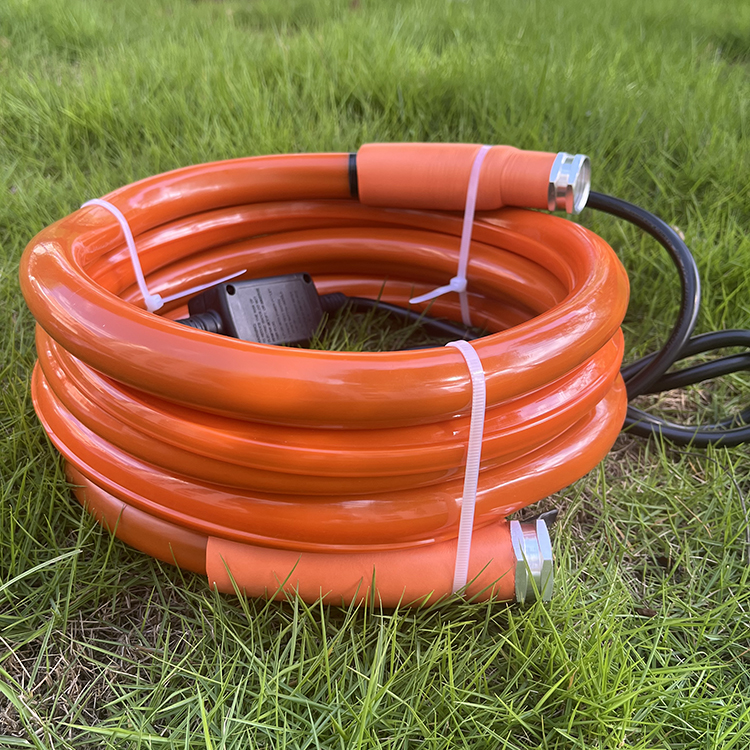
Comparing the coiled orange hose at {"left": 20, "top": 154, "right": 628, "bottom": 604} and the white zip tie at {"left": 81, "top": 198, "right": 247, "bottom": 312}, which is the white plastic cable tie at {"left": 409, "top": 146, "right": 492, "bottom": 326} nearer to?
the coiled orange hose at {"left": 20, "top": 154, "right": 628, "bottom": 604}

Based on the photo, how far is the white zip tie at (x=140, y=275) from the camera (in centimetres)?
126

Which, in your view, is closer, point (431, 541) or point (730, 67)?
point (431, 541)

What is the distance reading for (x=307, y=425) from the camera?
85 centimetres

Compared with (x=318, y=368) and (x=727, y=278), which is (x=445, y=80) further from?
(x=318, y=368)

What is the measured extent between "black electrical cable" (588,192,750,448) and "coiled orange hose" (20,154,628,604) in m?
0.12

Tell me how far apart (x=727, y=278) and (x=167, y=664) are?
163 cm

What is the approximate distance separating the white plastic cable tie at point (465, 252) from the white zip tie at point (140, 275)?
47 cm

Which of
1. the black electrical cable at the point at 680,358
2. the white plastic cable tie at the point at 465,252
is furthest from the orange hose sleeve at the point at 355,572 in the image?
the white plastic cable tie at the point at 465,252

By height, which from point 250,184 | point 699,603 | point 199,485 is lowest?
point 699,603

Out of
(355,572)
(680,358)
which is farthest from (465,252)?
(355,572)

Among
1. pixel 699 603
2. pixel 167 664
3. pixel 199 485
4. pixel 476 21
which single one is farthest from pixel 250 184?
pixel 476 21

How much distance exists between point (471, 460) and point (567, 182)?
66 centimetres

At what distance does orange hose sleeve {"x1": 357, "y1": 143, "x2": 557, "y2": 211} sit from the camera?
1.29 meters

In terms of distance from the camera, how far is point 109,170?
215 cm
